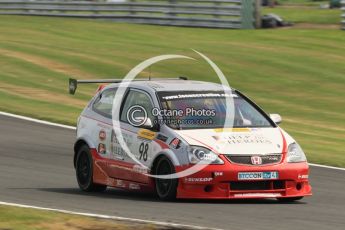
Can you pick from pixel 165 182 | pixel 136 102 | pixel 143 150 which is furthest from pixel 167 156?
pixel 136 102

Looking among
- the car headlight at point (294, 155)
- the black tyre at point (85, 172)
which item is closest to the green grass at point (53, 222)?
the car headlight at point (294, 155)

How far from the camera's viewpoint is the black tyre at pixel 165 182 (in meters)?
11.1

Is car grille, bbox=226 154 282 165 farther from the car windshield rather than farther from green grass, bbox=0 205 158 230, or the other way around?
green grass, bbox=0 205 158 230

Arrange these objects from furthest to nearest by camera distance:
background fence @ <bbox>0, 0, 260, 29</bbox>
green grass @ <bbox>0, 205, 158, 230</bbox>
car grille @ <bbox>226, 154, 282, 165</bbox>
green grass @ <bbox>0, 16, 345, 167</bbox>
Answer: background fence @ <bbox>0, 0, 260, 29</bbox> → green grass @ <bbox>0, 16, 345, 167</bbox> → car grille @ <bbox>226, 154, 282, 165</bbox> → green grass @ <bbox>0, 205, 158, 230</bbox>

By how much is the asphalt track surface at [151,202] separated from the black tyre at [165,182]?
0.14 metres

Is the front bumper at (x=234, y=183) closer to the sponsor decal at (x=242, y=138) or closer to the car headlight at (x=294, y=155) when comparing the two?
the car headlight at (x=294, y=155)

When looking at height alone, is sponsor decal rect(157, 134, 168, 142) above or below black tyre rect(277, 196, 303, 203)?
above

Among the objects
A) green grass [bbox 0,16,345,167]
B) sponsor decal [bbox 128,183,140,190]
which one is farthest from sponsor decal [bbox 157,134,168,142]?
green grass [bbox 0,16,345,167]

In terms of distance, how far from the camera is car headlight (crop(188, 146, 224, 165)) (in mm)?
11039

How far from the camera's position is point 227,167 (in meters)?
11.0

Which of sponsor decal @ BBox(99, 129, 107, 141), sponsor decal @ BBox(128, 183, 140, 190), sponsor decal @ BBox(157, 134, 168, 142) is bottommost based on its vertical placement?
sponsor decal @ BBox(128, 183, 140, 190)

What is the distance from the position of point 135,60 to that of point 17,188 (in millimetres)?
16845

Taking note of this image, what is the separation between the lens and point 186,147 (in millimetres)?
11109

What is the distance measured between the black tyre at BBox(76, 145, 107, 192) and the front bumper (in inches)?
79.8
